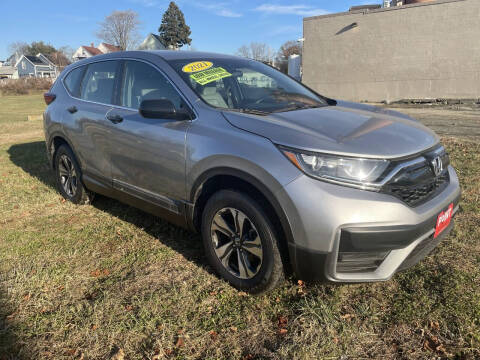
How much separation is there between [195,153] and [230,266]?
2.94 feet

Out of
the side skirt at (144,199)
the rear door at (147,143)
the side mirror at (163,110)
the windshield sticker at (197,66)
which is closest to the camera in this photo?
the side mirror at (163,110)

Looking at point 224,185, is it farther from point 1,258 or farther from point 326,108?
point 1,258

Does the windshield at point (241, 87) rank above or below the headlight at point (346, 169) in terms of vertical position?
above

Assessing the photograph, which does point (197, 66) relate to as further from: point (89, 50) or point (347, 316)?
point (89, 50)

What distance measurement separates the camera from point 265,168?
228 cm

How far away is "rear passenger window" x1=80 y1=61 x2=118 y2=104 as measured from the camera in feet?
11.9

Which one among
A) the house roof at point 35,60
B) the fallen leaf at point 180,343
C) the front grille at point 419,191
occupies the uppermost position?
the house roof at point 35,60

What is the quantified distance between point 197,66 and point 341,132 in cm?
148

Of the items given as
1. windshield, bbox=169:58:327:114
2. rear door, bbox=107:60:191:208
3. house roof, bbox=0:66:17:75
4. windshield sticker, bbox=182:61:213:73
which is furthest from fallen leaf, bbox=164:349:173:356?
house roof, bbox=0:66:17:75

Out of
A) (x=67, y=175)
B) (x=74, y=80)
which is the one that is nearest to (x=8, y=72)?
(x=67, y=175)

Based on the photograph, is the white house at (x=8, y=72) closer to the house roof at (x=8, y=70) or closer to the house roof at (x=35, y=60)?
the house roof at (x=8, y=70)

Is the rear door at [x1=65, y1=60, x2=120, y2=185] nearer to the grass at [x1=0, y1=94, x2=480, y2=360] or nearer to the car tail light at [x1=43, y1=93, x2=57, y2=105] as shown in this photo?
the car tail light at [x1=43, y1=93, x2=57, y2=105]

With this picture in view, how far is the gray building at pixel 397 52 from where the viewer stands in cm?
2098

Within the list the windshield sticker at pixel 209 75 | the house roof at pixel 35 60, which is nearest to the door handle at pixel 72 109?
the windshield sticker at pixel 209 75
